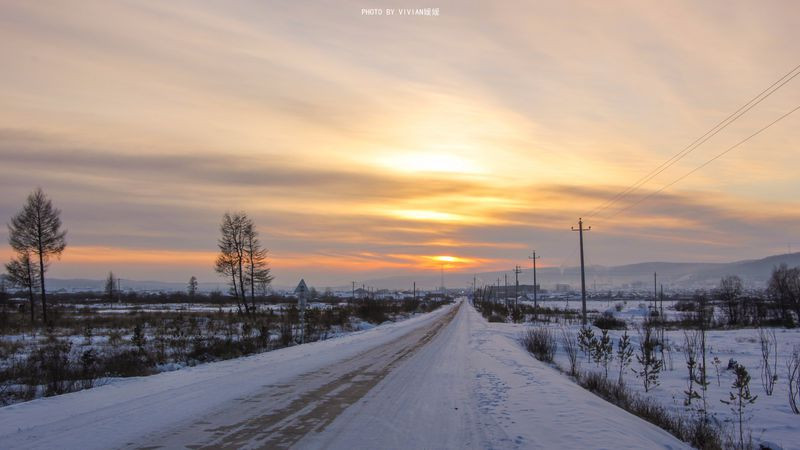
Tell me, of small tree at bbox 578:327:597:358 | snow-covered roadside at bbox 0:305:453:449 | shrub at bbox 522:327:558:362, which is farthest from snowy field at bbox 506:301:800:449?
snow-covered roadside at bbox 0:305:453:449

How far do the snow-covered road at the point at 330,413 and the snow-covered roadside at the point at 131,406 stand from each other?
0.02 metres

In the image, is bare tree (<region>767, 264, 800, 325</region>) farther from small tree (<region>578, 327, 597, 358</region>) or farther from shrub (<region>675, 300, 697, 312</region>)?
small tree (<region>578, 327, 597, 358</region>)

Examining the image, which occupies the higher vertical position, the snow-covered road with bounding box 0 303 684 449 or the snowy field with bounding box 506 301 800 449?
the snow-covered road with bounding box 0 303 684 449

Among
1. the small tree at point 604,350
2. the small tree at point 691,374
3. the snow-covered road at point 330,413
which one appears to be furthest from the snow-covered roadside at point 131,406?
the small tree at point 691,374

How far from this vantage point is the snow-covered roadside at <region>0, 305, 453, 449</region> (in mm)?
7215

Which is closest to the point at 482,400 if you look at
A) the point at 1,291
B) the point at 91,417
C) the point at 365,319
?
the point at 91,417

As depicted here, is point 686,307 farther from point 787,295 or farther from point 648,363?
point 648,363

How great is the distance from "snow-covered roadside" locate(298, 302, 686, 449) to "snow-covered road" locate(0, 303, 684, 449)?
2cm

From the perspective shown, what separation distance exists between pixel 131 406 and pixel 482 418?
5.98 metres

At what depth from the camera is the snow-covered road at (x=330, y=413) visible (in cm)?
709

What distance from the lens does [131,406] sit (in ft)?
30.5

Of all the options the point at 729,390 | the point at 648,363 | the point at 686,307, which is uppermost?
the point at 648,363

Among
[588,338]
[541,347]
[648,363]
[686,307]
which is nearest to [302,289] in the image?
[541,347]

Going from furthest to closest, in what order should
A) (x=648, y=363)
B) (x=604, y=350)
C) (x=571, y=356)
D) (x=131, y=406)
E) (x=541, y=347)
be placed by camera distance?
(x=541, y=347) < (x=571, y=356) < (x=604, y=350) < (x=648, y=363) < (x=131, y=406)
